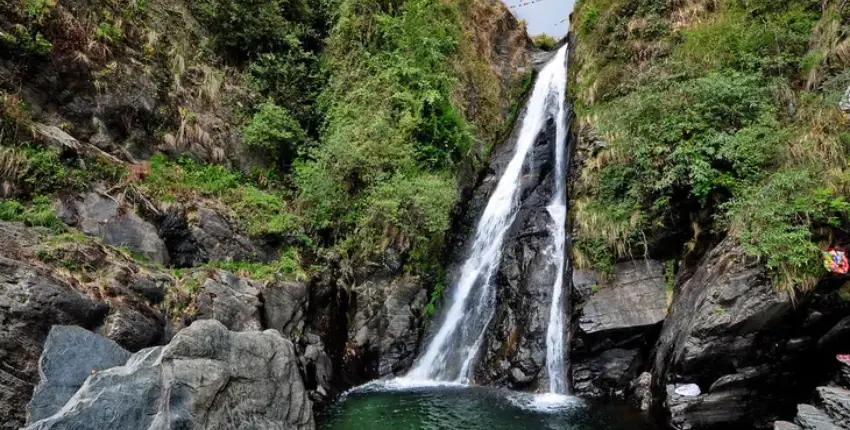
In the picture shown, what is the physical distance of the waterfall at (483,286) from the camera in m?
11.7

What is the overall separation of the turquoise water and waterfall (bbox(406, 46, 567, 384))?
1274 mm

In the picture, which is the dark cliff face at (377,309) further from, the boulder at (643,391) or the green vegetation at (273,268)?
the boulder at (643,391)

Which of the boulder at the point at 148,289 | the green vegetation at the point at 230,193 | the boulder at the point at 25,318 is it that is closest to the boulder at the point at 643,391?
the green vegetation at the point at 230,193

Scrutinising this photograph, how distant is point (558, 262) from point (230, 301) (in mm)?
8030

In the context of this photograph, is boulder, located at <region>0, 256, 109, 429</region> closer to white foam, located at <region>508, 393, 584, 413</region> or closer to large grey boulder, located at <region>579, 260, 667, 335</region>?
white foam, located at <region>508, 393, 584, 413</region>

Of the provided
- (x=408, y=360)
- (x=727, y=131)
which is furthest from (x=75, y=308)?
(x=727, y=131)

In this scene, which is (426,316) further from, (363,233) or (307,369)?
Result: (307,369)

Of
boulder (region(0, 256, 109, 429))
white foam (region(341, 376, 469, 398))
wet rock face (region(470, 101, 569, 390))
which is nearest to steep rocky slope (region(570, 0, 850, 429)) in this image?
wet rock face (region(470, 101, 569, 390))

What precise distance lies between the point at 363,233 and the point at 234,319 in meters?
4.35

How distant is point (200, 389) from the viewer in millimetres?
5891

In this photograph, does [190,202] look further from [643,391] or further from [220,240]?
[643,391]

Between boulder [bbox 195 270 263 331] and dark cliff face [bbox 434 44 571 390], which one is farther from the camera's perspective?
dark cliff face [bbox 434 44 571 390]

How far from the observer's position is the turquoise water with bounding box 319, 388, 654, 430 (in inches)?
330

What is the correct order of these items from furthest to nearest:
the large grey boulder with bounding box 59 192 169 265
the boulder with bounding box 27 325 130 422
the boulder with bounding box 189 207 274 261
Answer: the boulder with bounding box 189 207 274 261 < the large grey boulder with bounding box 59 192 169 265 < the boulder with bounding box 27 325 130 422
